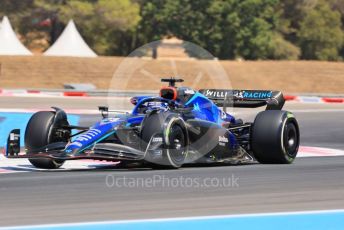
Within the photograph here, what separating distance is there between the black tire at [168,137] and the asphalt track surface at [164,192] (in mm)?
160

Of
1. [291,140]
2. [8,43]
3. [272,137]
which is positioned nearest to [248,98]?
[291,140]

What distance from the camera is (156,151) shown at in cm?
A: 1120

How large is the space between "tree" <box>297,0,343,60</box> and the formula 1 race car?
6400 cm

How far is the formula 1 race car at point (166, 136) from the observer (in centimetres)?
1120

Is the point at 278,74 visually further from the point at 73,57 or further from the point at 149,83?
the point at 73,57

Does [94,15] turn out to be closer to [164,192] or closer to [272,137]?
[272,137]

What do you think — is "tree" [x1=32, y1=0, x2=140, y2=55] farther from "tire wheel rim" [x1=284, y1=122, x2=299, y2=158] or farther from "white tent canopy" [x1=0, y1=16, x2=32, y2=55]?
"tire wheel rim" [x1=284, y1=122, x2=299, y2=158]

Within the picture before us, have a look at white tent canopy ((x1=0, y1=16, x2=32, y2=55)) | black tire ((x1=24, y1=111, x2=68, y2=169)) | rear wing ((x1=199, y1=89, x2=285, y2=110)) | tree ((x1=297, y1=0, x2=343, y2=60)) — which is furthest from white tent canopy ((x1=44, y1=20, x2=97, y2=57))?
black tire ((x1=24, y1=111, x2=68, y2=169))

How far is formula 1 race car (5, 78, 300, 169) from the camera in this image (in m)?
11.2

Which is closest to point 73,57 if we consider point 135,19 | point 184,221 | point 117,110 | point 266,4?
point 135,19

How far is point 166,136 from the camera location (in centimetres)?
1116

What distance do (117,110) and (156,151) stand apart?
2.13m

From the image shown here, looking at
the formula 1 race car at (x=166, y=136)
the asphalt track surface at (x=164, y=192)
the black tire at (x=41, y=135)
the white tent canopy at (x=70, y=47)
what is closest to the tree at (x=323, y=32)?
the white tent canopy at (x=70, y=47)

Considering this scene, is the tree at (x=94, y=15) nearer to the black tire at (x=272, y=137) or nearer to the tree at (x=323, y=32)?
the tree at (x=323, y=32)
